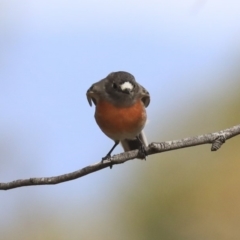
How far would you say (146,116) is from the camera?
342 cm

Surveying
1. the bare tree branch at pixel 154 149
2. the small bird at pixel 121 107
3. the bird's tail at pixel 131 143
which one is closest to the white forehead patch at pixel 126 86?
the small bird at pixel 121 107

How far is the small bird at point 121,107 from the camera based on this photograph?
3320 millimetres

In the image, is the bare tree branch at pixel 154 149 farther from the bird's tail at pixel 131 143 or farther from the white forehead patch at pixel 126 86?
the bird's tail at pixel 131 143

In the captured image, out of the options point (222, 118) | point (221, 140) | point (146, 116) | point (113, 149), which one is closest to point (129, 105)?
point (146, 116)

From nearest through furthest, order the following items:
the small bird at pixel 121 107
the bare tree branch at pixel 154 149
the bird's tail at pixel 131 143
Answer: the bare tree branch at pixel 154 149 → the small bird at pixel 121 107 → the bird's tail at pixel 131 143

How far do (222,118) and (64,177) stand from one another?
525 centimetres

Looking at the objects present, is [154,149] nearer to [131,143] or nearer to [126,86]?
[126,86]

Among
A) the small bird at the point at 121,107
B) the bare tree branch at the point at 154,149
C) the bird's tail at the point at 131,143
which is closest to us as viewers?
the bare tree branch at the point at 154,149

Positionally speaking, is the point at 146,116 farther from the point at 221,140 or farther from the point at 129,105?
the point at 221,140

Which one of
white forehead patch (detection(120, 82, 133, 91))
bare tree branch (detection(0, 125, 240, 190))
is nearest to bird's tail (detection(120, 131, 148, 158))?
white forehead patch (detection(120, 82, 133, 91))

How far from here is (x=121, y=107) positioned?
333cm

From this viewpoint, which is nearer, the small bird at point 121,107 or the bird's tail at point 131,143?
the small bird at point 121,107

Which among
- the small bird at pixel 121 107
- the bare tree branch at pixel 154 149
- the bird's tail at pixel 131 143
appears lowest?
the bare tree branch at pixel 154 149

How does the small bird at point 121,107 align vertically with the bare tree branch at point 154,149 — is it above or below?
above
